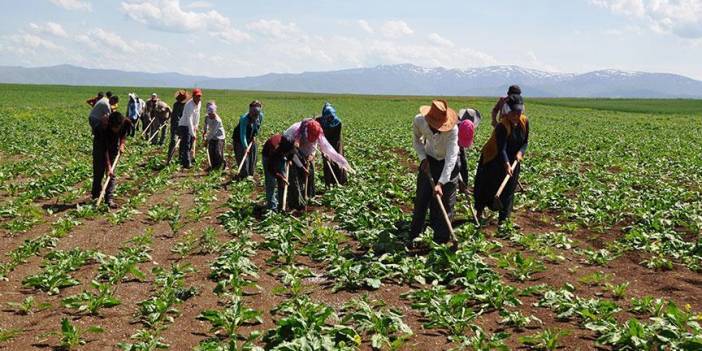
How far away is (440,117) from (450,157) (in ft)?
1.80

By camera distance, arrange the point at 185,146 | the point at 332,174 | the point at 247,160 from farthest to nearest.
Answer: the point at 185,146 < the point at 247,160 < the point at 332,174

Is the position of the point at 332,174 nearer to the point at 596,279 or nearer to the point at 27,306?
the point at 596,279

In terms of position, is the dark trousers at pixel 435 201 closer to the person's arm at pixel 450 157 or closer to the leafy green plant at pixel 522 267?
the person's arm at pixel 450 157

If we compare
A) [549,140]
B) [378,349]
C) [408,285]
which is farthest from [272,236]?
[549,140]

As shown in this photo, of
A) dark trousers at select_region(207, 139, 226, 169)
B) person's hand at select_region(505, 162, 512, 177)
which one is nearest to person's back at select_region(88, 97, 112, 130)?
dark trousers at select_region(207, 139, 226, 169)

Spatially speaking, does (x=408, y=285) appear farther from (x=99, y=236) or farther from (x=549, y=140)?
(x=549, y=140)

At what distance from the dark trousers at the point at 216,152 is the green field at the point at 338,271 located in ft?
5.22

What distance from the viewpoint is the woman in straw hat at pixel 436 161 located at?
7.62 metres

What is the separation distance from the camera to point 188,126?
15102mm

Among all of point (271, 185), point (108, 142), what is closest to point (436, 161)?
point (271, 185)

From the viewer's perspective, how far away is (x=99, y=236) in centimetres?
902

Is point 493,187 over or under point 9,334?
over

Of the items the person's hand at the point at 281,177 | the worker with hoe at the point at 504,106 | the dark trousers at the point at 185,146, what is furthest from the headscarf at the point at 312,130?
the dark trousers at the point at 185,146

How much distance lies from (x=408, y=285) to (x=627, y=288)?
2.54 m
